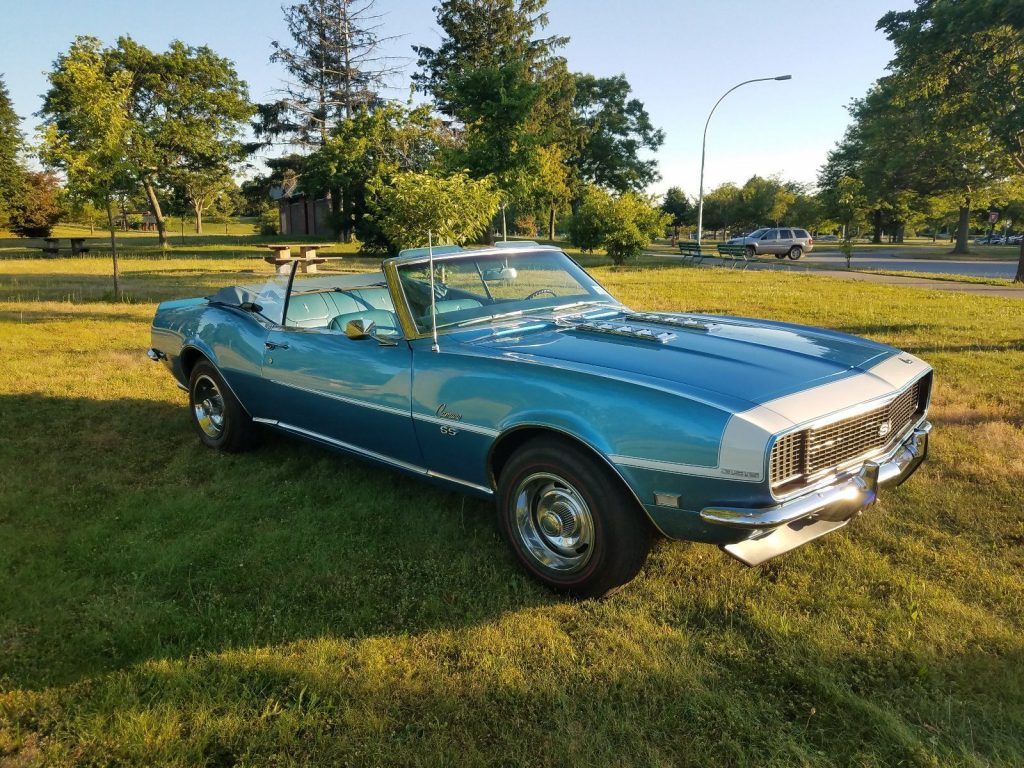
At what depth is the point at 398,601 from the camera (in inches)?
115

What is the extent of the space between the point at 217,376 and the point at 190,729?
2.98 meters

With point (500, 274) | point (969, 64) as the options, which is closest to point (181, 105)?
point (969, 64)

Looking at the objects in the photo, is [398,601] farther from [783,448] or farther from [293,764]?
[783,448]

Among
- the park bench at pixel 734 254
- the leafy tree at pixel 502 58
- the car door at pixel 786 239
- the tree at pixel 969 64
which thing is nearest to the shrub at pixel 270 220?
the leafy tree at pixel 502 58

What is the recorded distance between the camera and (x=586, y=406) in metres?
2.63

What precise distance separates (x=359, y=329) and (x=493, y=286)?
0.89 metres

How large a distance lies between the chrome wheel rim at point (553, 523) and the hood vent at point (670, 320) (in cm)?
129

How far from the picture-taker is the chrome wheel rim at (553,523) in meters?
2.77

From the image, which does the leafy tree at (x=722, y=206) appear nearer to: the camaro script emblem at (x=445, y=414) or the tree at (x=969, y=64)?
the tree at (x=969, y=64)

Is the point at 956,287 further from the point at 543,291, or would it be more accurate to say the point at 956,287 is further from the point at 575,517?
the point at 575,517

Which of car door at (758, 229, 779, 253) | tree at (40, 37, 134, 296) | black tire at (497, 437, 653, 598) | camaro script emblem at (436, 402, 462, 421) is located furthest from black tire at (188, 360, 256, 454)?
car door at (758, 229, 779, 253)

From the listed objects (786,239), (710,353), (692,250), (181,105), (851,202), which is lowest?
(710,353)

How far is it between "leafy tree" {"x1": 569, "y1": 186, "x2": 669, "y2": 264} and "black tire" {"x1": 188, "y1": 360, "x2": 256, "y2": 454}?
21.0 m

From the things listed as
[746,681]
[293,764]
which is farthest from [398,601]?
[746,681]
